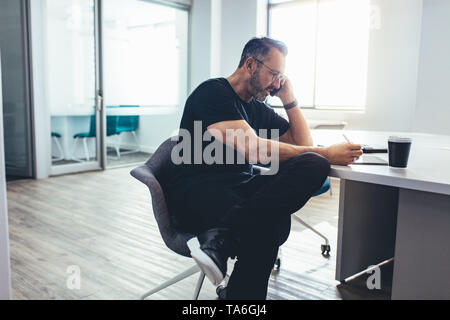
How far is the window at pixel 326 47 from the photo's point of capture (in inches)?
211

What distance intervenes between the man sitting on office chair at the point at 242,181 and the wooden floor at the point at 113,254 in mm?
723

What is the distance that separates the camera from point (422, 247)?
1.36m

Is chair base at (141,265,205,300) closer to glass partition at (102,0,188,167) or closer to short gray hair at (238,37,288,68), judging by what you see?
short gray hair at (238,37,288,68)

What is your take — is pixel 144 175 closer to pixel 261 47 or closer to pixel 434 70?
pixel 261 47

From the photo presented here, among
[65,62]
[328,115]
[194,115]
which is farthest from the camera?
[328,115]

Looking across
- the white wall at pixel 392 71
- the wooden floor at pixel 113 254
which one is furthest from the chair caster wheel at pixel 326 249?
the white wall at pixel 392 71

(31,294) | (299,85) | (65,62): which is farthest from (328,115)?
(31,294)

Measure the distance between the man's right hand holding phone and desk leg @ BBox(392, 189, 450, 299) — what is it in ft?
0.69

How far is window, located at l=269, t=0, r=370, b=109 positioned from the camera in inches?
211

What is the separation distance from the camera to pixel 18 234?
10.1 feet

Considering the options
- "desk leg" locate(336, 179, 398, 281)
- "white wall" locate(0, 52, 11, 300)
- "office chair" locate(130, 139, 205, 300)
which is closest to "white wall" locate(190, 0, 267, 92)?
"desk leg" locate(336, 179, 398, 281)

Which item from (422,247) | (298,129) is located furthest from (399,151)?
(298,129)

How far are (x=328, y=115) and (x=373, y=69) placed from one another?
822 mm
